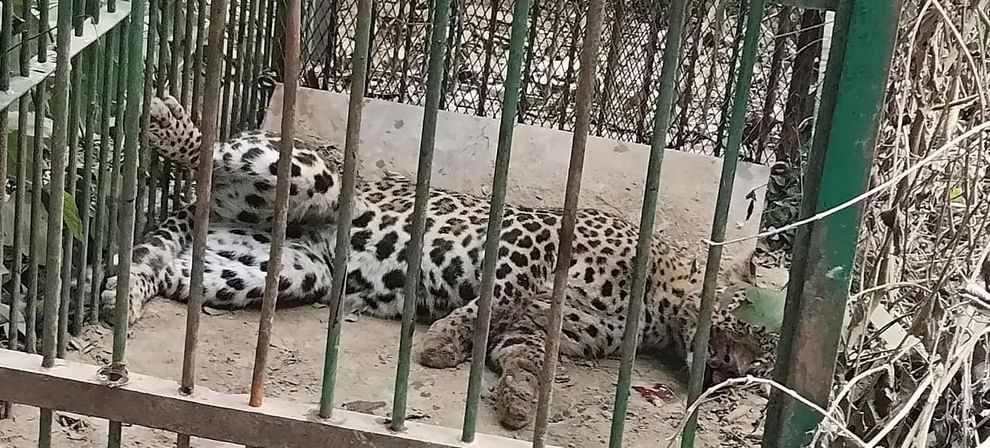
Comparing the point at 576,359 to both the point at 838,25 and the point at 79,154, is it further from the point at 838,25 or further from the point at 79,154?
the point at 838,25

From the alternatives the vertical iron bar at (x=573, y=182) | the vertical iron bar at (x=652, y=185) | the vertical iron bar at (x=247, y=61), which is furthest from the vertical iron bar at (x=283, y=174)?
the vertical iron bar at (x=247, y=61)

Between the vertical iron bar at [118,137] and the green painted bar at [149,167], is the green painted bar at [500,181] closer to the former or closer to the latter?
the green painted bar at [149,167]

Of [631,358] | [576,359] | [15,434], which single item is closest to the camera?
[631,358]

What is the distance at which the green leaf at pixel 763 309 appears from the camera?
2.65m

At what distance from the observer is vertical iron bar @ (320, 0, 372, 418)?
6.58 ft

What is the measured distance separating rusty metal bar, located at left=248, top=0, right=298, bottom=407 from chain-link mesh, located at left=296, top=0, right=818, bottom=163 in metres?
2.83

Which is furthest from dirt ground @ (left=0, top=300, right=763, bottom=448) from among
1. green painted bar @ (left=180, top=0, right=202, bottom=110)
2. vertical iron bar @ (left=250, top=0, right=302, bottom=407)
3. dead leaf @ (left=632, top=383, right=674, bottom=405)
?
vertical iron bar @ (left=250, top=0, right=302, bottom=407)

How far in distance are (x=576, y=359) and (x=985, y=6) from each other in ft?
6.67

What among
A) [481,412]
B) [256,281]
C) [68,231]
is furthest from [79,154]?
[481,412]

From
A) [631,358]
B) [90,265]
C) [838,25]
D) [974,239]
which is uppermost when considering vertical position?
[838,25]

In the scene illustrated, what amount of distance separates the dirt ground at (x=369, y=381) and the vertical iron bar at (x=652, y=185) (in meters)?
1.15

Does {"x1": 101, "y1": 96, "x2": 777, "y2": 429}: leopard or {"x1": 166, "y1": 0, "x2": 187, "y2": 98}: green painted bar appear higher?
{"x1": 166, "y1": 0, "x2": 187, "y2": 98}: green painted bar

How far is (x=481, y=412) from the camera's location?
11.4ft

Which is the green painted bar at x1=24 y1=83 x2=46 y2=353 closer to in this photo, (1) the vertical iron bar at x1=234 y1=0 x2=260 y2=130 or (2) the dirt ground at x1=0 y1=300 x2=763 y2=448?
(2) the dirt ground at x1=0 y1=300 x2=763 y2=448
